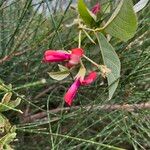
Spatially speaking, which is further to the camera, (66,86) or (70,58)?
(66,86)

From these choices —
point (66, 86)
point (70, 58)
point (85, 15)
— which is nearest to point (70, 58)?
point (70, 58)

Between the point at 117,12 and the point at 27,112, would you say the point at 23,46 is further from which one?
the point at 117,12

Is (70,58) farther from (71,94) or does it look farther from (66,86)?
(66,86)

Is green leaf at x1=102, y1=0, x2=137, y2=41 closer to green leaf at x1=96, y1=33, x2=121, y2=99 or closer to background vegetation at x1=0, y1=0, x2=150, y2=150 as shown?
green leaf at x1=96, y1=33, x2=121, y2=99

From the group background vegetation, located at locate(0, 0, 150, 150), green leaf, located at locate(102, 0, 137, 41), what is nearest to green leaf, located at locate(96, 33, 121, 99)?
green leaf, located at locate(102, 0, 137, 41)

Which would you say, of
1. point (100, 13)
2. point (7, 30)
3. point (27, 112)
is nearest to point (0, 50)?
point (7, 30)

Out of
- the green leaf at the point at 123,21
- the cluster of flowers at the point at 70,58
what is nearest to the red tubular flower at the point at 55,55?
the cluster of flowers at the point at 70,58
